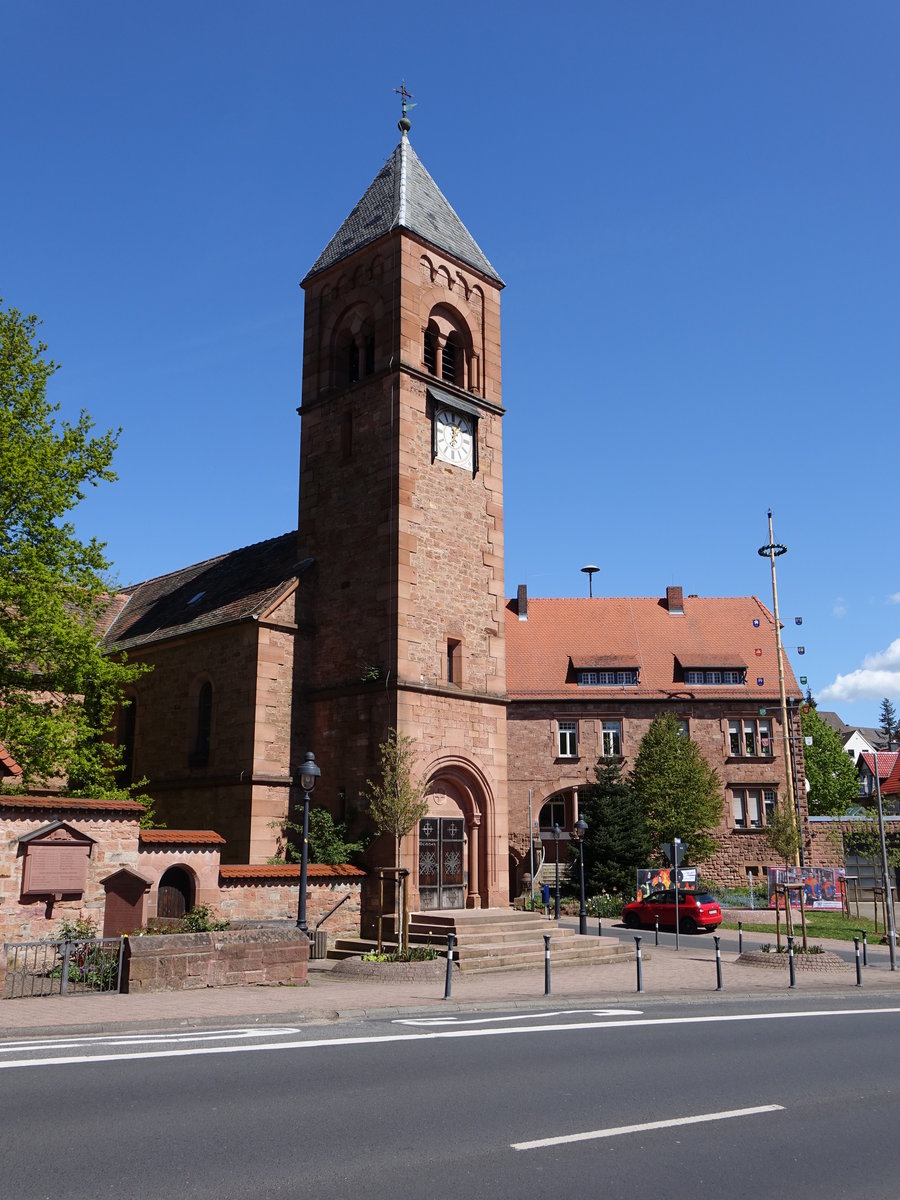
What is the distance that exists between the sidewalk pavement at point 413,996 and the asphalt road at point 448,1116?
105cm

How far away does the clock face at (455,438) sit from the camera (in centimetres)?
2855

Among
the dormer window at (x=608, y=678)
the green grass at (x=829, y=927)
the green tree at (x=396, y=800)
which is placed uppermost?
the dormer window at (x=608, y=678)

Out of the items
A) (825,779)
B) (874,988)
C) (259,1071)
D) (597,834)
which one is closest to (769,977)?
(874,988)

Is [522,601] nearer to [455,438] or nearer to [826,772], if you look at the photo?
[455,438]

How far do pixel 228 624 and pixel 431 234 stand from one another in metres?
12.9

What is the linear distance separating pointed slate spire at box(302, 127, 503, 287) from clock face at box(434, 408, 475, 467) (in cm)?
523

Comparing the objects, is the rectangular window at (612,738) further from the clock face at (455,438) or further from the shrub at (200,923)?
the shrub at (200,923)

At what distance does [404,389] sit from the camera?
27766 mm

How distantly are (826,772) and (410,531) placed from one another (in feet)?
183

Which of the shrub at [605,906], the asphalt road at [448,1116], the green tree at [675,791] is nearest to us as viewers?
the asphalt road at [448,1116]

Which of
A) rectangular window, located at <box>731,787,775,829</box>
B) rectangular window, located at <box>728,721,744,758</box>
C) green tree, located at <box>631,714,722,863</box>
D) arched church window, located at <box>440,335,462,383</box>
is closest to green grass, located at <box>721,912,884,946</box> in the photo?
green tree, located at <box>631,714,722,863</box>

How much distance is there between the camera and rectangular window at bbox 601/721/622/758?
4800 centimetres

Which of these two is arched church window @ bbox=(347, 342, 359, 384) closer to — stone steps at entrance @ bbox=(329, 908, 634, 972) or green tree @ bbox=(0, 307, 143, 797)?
green tree @ bbox=(0, 307, 143, 797)

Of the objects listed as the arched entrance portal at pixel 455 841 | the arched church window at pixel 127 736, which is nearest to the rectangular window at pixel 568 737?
the arched entrance portal at pixel 455 841
